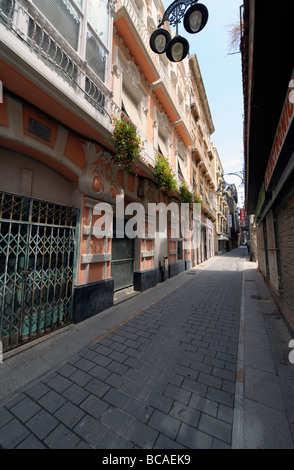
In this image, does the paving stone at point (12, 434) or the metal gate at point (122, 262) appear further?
the metal gate at point (122, 262)

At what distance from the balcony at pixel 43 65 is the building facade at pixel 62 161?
0.6 inches

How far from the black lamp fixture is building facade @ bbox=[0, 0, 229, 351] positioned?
159 centimetres

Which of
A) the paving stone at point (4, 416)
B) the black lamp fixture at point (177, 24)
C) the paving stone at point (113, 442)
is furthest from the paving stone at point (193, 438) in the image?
the black lamp fixture at point (177, 24)

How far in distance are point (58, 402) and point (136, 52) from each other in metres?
9.96

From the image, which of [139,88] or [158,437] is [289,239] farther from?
[139,88]

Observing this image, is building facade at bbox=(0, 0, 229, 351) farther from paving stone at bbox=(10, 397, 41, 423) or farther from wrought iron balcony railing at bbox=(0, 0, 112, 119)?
paving stone at bbox=(10, 397, 41, 423)

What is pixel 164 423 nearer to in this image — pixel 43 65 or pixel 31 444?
Result: pixel 31 444

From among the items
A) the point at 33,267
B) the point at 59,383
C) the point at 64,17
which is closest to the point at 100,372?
the point at 59,383

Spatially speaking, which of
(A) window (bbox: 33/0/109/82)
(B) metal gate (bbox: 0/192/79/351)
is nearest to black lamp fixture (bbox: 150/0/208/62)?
(A) window (bbox: 33/0/109/82)

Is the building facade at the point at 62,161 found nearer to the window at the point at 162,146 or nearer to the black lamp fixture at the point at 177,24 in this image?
the black lamp fixture at the point at 177,24

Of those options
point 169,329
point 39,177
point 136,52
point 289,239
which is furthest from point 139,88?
point 169,329

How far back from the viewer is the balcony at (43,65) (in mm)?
2797

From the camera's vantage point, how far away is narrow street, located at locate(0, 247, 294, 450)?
6.03 feet
